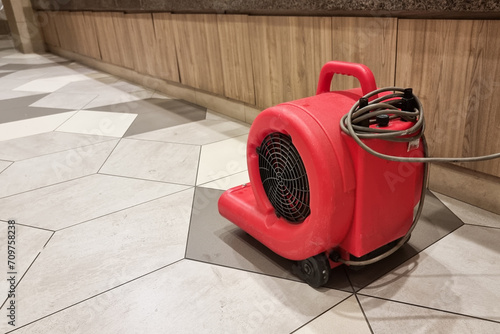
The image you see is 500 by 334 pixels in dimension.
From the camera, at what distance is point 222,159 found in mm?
1736

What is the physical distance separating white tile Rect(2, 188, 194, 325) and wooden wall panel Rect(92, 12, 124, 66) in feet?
8.56

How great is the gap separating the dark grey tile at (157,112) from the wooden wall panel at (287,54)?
55 cm

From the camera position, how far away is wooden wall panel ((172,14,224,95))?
2240mm

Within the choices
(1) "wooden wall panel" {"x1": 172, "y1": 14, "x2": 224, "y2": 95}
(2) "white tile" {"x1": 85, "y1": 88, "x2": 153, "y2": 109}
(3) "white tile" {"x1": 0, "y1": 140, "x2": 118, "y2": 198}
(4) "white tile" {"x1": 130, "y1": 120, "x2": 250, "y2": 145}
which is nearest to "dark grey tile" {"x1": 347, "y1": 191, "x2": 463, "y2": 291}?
(4) "white tile" {"x1": 130, "y1": 120, "x2": 250, "y2": 145}

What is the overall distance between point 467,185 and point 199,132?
1301 mm

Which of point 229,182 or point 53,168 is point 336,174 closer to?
point 229,182

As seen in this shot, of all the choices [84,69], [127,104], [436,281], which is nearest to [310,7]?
[436,281]

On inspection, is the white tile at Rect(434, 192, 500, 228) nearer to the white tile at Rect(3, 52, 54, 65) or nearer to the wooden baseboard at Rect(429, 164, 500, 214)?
the wooden baseboard at Rect(429, 164, 500, 214)

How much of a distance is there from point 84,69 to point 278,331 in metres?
4.22

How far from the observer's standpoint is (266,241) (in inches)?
39.8

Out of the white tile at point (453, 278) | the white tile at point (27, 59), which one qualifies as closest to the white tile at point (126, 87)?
the white tile at point (27, 59)

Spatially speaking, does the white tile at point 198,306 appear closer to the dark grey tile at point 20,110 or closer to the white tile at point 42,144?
the white tile at point 42,144

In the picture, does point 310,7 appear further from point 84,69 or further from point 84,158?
point 84,69

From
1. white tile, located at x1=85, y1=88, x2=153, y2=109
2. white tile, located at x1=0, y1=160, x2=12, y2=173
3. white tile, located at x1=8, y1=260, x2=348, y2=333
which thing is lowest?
white tile, located at x1=85, y1=88, x2=153, y2=109
